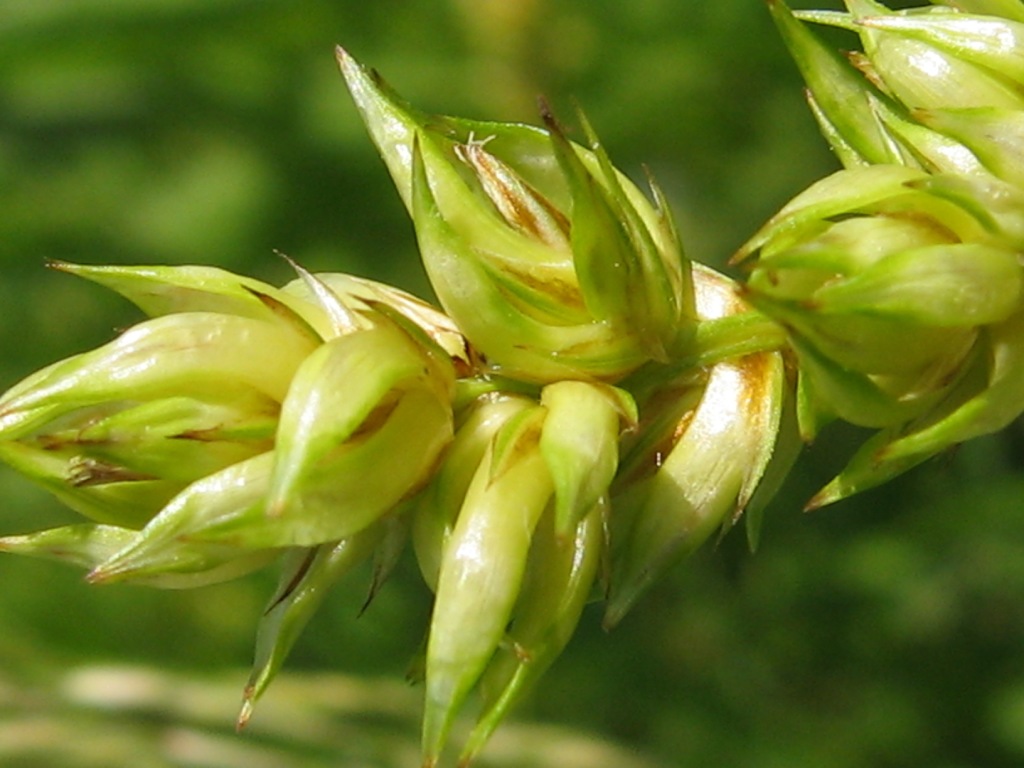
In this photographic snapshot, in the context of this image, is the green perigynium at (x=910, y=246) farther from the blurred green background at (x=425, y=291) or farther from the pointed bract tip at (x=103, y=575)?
the blurred green background at (x=425, y=291)

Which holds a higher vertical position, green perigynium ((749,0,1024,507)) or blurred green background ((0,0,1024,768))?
green perigynium ((749,0,1024,507))

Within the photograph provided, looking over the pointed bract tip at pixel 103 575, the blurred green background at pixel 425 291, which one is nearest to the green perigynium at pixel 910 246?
the pointed bract tip at pixel 103 575

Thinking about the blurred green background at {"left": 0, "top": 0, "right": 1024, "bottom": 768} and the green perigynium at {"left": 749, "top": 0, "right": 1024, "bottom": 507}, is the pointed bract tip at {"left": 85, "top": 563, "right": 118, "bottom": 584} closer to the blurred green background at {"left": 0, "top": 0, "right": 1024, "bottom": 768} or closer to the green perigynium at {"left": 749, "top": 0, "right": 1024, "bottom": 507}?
the green perigynium at {"left": 749, "top": 0, "right": 1024, "bottom": 507}

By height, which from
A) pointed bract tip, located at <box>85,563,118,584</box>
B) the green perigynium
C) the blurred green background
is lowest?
the blurred green background

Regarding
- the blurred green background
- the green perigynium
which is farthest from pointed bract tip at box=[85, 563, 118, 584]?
the blurred green background

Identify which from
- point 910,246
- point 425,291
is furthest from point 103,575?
point 425,291

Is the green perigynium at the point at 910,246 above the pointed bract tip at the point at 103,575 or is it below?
below

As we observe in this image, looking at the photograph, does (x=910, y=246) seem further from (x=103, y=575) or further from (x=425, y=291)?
(x=425, y=291)

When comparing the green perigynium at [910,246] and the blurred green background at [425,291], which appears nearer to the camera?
the green perigynium at [910,246]
